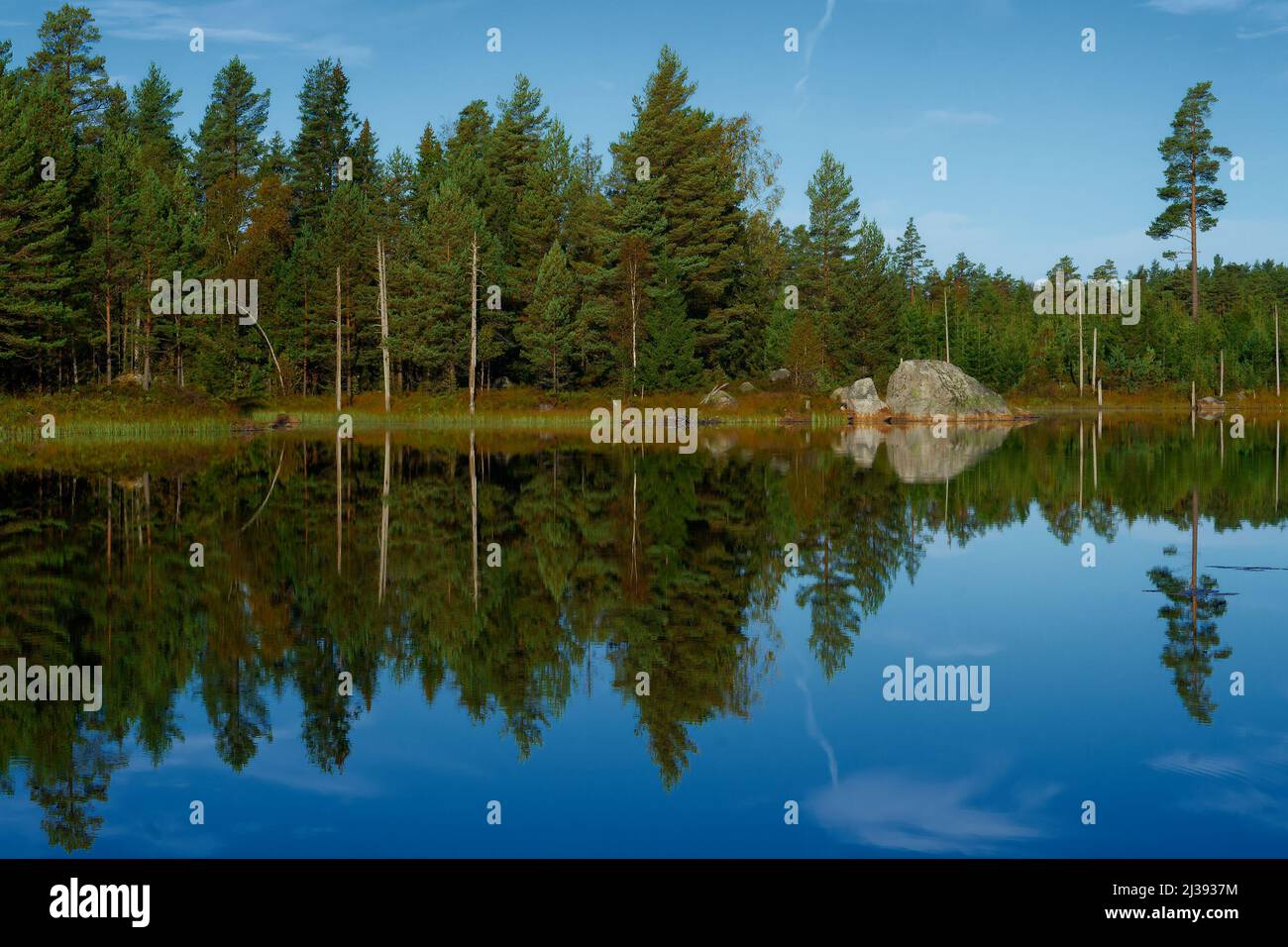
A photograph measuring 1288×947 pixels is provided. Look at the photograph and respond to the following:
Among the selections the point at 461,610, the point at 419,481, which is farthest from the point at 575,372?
the point at 461,610

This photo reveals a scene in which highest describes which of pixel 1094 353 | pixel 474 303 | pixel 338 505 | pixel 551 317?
pixel 474 303

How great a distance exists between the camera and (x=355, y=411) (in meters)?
63.8

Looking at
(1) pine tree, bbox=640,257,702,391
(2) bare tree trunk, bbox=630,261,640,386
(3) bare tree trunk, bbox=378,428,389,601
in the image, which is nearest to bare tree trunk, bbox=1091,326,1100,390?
(1) pine tree, bbox=640,257,702,391

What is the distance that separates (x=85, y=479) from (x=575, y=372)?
46150 mm

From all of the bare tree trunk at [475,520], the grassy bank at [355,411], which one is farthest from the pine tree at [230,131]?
the bare tree trunk at [475,520]

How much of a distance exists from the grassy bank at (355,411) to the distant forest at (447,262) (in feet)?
7.27

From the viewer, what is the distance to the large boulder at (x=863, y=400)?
69.8 meters

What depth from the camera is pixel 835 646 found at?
10664 mm

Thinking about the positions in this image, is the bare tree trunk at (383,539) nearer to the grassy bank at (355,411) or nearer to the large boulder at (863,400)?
the grassy bank at (355,411)

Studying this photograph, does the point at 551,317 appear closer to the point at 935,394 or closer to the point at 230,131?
the point at 935,394

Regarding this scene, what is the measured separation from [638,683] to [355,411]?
57177 millimetres

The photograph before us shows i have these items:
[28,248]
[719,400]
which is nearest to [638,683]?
[28,248]

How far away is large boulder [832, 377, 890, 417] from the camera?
69750 mm
